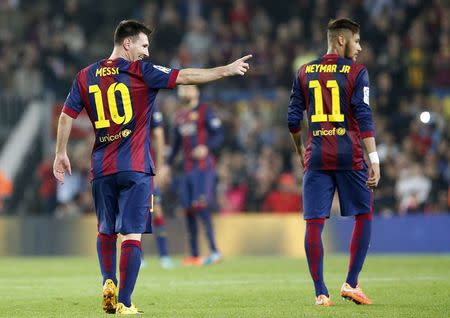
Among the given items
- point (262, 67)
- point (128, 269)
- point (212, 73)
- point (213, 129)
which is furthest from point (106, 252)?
point (262, 67)

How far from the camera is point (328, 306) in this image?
9.86 meters

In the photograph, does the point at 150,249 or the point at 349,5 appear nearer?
the point at 150,249

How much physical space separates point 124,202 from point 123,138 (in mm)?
482

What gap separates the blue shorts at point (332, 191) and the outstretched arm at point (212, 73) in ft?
4.76

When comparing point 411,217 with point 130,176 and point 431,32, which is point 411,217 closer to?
point 431,32

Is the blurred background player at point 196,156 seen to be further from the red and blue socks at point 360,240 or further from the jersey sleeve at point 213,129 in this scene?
the red and blue socks at point 360,240

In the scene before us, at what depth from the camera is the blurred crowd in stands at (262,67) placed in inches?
851

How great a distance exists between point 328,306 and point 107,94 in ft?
7.80

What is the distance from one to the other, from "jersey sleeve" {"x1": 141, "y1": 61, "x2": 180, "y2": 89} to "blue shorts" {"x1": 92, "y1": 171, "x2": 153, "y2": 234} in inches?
26.6

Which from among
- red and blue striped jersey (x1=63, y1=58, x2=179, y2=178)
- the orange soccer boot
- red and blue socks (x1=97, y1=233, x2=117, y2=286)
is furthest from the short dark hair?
the orange soccer boot

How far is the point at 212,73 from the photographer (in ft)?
29.8

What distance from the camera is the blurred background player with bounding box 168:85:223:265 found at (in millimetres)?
17594

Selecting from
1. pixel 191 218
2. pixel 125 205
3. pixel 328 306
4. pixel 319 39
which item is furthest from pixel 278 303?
pixel 319 39

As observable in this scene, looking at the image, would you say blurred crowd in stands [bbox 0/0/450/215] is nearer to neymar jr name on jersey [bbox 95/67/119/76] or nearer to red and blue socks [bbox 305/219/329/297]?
red and blue socks [bbox 305/219/329/297]
